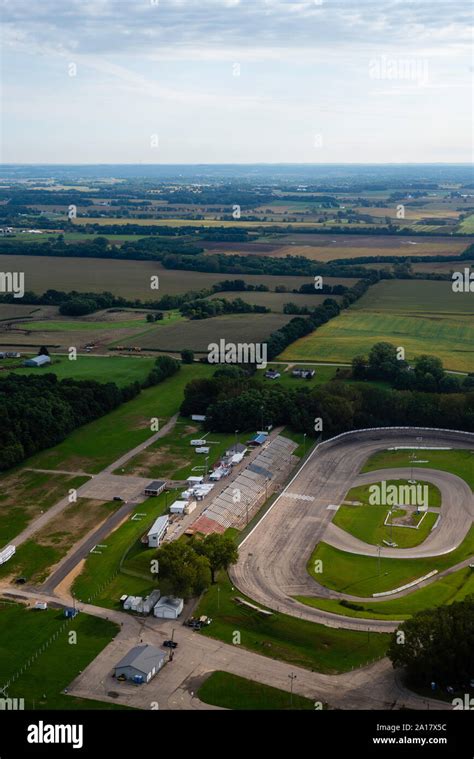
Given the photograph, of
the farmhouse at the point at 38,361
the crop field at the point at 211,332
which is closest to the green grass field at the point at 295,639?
the farmhouse at the point at 38,361

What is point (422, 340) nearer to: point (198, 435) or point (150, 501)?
point (198, 435)

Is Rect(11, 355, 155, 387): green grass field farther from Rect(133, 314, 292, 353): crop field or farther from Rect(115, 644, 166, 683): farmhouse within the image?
Rect(115, 644, 166, 683): farmhouse

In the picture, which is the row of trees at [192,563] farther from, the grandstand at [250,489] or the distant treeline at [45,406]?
the distant treeline at [45,406]

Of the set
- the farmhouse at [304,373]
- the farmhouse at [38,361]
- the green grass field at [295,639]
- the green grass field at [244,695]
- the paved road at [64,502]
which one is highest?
the farmhouse at [38,361]

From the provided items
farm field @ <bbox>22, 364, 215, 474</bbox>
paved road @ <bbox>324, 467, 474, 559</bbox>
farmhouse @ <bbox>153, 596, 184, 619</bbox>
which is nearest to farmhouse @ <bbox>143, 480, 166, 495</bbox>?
farm field @ <bbox>22, 364, 215, 474</bbox>

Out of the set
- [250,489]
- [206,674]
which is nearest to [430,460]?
[250,489]
